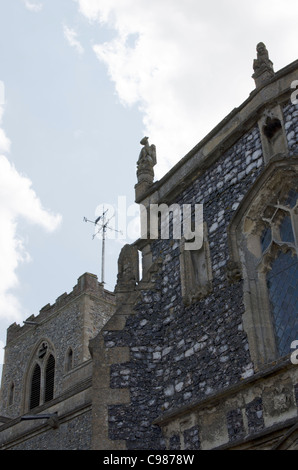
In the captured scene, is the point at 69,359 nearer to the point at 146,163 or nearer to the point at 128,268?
the point at 146,163

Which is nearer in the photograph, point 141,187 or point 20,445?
point 141,187

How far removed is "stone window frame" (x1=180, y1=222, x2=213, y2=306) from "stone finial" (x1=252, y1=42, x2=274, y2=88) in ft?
7.63

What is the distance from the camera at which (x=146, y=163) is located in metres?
12.7

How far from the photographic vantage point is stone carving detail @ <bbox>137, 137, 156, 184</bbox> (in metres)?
12.5

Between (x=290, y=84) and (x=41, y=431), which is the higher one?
(x=290, y=84)

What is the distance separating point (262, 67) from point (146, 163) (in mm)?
3103

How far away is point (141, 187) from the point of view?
486 inches

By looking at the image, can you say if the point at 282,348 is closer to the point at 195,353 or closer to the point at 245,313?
the point at 245,313

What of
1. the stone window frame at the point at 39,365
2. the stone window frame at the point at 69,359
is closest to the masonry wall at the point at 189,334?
the stone window frame at the point at 69,359

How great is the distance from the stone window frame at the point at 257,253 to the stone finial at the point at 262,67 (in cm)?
166

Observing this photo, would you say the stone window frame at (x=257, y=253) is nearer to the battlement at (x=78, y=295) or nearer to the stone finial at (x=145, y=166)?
the stone finial at (x=145, y=166)
